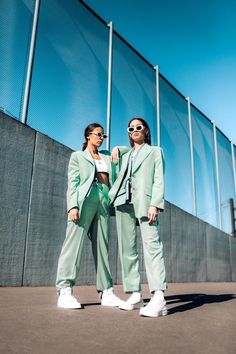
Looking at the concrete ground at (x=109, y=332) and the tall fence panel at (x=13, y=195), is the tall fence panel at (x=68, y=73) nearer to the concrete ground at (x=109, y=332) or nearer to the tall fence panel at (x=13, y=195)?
the tall fence panel at (x=13, y=195)

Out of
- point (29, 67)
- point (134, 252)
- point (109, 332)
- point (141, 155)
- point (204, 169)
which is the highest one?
point (204, 169)

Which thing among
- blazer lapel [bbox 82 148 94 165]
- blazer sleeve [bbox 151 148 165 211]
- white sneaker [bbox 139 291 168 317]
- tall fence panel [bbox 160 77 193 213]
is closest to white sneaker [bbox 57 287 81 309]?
white sneaker [bbox 139 291 168 317]

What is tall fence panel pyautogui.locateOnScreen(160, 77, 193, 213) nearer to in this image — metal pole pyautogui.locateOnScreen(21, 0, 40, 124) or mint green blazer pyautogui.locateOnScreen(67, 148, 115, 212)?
metal pole pyautogui.locateOnScreen(21, 0, 40, 124)

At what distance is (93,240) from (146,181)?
24.7 inches

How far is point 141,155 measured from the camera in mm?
Result: 2453

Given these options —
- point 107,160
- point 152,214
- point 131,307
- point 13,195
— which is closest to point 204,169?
point 13,195

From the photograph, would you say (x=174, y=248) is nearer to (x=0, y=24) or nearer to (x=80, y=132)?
(x=80, y=132)

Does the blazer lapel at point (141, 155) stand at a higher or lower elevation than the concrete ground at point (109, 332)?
higher

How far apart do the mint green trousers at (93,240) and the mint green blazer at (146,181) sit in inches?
4.8

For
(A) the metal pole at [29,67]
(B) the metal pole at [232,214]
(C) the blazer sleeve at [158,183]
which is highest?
(A) the metal pole at [29,67]

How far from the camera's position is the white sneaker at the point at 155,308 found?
1.90 m

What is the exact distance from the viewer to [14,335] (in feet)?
4.28

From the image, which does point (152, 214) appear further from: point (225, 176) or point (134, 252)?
point (225, 176)

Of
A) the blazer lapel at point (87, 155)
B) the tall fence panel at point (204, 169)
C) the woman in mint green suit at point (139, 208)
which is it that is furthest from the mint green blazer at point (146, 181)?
the tall fence panel at point (204, 169)
